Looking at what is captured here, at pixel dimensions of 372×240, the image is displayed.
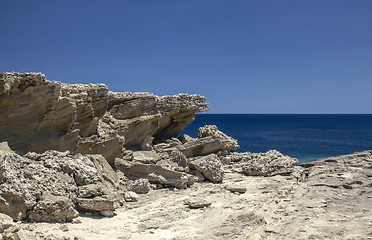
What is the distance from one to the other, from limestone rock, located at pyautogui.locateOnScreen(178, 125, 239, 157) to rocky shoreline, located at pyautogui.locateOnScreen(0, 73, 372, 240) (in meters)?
0.09

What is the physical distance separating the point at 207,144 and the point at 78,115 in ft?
30.2

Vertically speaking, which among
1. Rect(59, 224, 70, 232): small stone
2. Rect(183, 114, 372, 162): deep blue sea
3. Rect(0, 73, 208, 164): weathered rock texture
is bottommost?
Rect(183, 114, 372, 162): deep blue sea

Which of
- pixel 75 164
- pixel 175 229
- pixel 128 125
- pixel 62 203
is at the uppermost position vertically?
pixel 128 125

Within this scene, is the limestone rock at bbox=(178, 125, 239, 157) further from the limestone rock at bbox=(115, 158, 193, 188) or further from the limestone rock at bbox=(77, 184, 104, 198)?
the limestone rock at bbox=(77, 184, 104, 198)

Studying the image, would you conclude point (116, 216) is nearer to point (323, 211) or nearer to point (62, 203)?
point (62, 203)

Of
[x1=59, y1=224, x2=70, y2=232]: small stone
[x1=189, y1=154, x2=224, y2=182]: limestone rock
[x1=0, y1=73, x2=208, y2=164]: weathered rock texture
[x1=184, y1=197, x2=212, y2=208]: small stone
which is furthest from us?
[x1=189, y1=154, x2=224, y2=182]: limestone rock

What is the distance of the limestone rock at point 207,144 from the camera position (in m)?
21.6

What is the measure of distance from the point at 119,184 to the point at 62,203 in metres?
4.38

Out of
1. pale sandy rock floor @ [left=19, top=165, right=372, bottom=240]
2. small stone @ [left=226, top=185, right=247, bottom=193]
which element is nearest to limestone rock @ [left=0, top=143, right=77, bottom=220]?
pale sandy rock floor @ [left=19, top=165, right=372, bottom=240]

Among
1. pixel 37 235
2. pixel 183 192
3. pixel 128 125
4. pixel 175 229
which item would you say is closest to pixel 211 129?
pixel 128 125

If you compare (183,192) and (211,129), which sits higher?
(211,129)

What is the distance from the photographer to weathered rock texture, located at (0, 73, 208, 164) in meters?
13.6

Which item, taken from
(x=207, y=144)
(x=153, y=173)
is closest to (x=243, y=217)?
(x=153, y=173)

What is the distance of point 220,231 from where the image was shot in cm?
1025
